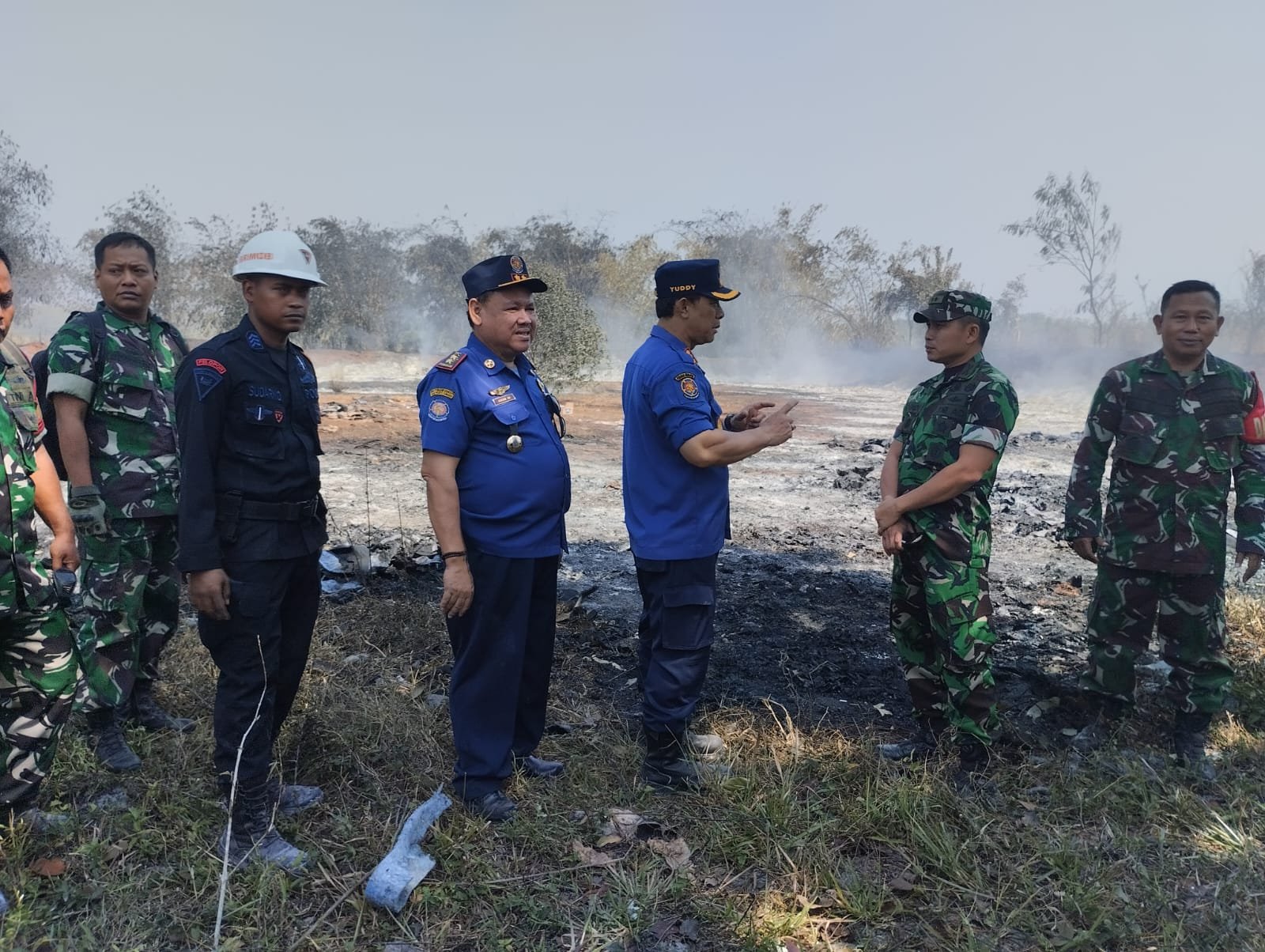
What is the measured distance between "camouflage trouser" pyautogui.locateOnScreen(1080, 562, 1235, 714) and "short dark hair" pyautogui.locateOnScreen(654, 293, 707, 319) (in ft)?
7.43

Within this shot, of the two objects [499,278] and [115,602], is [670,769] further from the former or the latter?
[115,602]

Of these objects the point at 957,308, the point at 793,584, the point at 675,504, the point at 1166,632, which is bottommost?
the point at 793,584

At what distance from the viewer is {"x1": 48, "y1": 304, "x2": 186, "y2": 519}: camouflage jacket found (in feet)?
10.9

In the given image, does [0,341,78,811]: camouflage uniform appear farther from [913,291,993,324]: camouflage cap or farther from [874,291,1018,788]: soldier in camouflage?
[913,291,993,324]: camouflage cap

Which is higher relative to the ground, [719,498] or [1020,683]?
[719,498]

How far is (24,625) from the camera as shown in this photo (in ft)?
8.53

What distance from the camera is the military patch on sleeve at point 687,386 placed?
10.1 feet

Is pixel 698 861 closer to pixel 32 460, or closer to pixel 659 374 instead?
pixel 659 374

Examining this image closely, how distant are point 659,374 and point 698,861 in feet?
5.55

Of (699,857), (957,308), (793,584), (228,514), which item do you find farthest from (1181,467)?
(228,514)

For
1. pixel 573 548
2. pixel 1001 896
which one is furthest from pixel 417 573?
pixel 1001 896

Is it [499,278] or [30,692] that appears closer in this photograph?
[30,692]

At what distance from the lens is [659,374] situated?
3109 mm

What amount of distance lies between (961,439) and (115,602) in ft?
11.3
